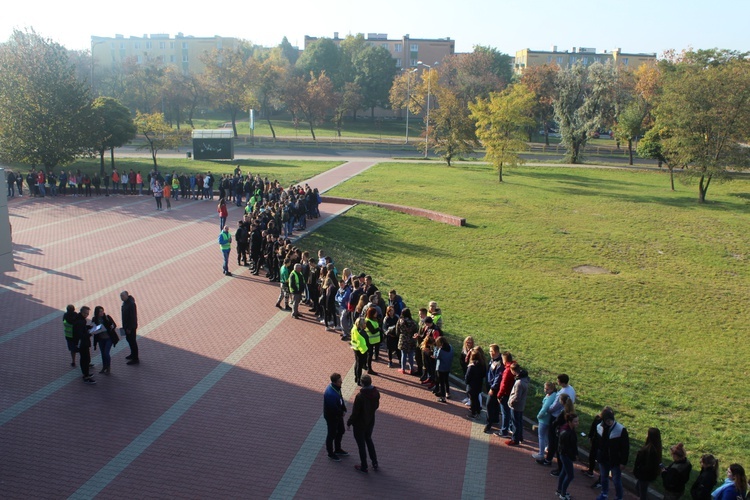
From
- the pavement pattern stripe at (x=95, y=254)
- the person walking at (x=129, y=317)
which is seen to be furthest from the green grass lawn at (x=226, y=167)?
the person walking at (x=129, y=317)

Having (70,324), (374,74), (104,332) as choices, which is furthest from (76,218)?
(374,74)

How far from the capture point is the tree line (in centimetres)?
3212

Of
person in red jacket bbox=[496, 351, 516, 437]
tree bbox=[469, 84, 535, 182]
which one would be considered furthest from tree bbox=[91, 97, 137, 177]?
person in red jacket bbox=[496, 351, 516, 437]

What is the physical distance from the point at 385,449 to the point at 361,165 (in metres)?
38.0

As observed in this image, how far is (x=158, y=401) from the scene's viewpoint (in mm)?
10773

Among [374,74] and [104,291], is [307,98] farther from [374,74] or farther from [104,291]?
[104,291]

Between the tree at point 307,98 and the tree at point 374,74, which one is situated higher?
the tree at point 374,74

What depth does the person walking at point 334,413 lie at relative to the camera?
880 centimetres

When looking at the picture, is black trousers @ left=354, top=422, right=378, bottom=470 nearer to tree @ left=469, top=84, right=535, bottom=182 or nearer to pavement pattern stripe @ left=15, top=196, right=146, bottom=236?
pavement pattern stripe @ left=15, top=196, right=146, bottom=236

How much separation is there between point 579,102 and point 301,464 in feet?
159

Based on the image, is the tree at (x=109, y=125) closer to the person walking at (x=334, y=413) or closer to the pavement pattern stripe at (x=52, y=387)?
the pavement pattern stripe at (x=52, y=387)

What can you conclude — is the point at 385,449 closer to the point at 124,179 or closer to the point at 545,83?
the point at 124,179

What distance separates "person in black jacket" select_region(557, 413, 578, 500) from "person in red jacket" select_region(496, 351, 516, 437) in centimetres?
129

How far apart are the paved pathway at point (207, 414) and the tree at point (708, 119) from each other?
27367 mm
